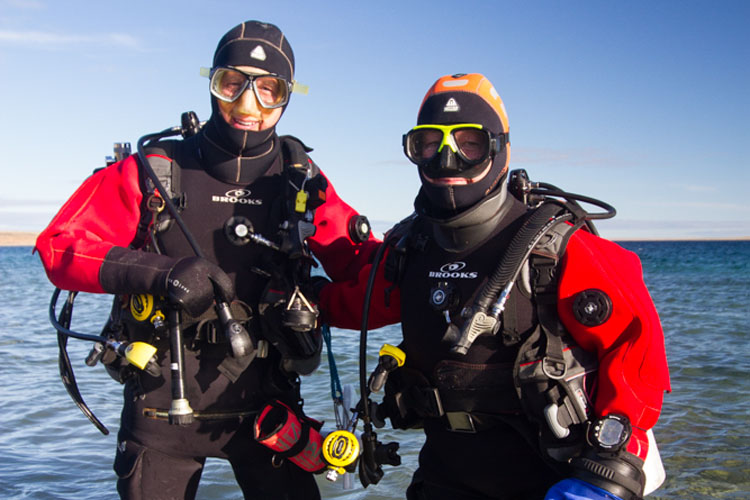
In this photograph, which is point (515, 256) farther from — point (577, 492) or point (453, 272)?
point (577, 492)

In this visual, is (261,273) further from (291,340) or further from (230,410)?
(230,410)

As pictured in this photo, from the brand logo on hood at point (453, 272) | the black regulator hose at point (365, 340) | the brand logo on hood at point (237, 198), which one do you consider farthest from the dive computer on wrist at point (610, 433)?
the brand logo on hood at point (237, 198)

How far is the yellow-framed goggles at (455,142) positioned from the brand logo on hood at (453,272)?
1.17ft

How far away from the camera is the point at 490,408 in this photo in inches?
96.8

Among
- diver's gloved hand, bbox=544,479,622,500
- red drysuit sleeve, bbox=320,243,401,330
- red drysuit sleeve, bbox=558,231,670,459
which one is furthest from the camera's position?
red drysuit sleeve, bbox=320,243,401,330

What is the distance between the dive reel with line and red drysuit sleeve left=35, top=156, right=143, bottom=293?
1064mm

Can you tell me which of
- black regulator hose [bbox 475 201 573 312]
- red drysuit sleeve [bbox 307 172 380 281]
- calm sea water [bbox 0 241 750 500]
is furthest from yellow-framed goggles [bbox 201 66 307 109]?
calm sea water [bbox 0 241 750 500]

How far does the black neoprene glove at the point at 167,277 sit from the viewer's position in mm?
2674

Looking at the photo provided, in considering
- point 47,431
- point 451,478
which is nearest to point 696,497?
point 451,478

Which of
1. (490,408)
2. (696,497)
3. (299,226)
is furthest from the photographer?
(696,497)

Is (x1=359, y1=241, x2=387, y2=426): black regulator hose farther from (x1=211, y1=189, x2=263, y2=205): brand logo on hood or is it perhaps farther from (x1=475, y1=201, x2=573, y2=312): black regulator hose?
(x1=211, y1=189, x2=263, y2=205): brand logo on hood

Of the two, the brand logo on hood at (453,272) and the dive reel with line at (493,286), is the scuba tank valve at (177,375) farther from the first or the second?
the brand logo on hood at (453,272)

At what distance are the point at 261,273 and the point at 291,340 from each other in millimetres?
309

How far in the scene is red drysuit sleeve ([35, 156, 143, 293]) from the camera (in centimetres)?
277
